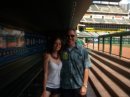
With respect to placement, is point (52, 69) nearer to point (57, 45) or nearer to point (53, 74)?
point (53, 74)

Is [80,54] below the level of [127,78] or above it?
above

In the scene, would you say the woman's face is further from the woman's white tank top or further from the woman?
the woman's white tank top

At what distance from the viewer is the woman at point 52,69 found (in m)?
4.50

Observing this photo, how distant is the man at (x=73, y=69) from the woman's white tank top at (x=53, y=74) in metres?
0.08

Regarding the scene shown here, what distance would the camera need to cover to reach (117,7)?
382 ft

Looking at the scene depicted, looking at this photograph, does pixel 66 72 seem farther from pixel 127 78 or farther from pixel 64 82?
pixel 127 78

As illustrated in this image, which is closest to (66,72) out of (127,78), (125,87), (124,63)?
(125,87)

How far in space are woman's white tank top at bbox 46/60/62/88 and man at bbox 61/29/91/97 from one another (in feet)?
0.27

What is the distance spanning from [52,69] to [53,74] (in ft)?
0.24

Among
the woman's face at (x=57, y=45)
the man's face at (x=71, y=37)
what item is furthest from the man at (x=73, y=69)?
the woman's face at (x=57, y=45)

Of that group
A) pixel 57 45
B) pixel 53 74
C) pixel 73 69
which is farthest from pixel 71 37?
pixel 53 74

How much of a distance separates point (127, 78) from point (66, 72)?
17.1 feet

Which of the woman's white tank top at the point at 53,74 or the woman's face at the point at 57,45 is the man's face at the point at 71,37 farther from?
the woman's white tank top at the point at 53,74

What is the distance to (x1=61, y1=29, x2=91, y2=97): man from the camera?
15.0ft
